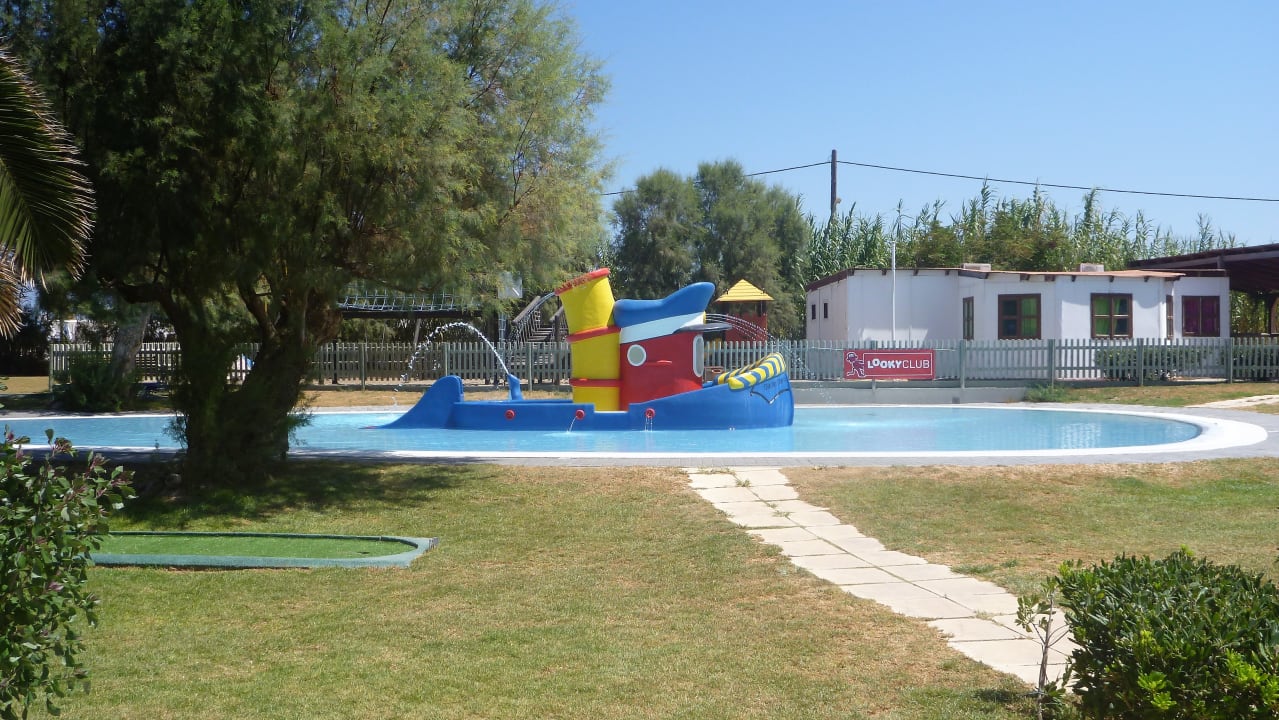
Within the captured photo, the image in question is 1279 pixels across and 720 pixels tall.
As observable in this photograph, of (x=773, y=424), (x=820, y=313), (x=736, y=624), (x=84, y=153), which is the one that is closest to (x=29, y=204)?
(x=84, y=153)

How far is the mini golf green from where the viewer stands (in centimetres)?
825

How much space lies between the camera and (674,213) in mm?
51594

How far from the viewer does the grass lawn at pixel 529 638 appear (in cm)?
515

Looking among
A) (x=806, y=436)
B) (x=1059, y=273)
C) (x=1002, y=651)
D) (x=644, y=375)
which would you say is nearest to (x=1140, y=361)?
(x=1059, y=273)

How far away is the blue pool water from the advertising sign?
334 cm

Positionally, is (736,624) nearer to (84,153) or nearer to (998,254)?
(84,153)

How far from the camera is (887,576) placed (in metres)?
7.73

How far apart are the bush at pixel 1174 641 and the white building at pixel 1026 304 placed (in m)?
28.2

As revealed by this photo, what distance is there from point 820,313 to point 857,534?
28.0 m

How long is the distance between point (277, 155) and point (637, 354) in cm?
962

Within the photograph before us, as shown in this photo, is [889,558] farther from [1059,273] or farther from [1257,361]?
[1257,361]

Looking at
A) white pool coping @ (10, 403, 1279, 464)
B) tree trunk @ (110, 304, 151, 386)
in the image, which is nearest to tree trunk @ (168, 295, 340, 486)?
white pool coping @ (10, 403, 1279, 464)

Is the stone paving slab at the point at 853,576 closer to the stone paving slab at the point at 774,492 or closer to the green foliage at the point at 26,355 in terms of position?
the stone paving slab at the point at 774,492

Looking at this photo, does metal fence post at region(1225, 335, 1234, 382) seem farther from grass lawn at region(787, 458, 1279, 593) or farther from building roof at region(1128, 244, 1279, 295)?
grass lawn at region(787, 458, 1279, 593)
